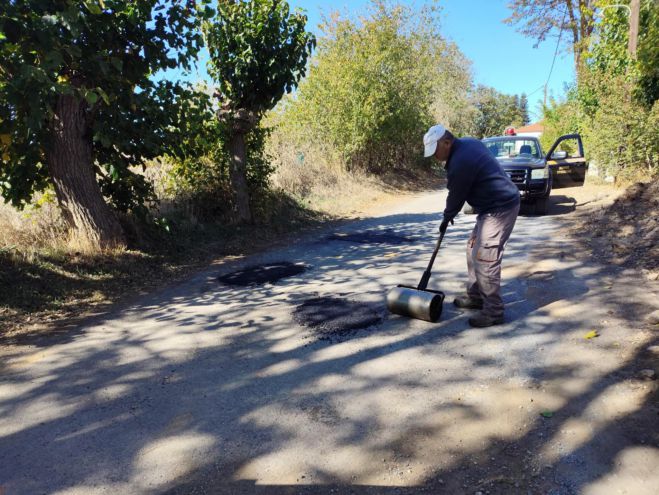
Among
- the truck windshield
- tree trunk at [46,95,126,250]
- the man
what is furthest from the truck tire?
tree trunk at [46,95,126,250]

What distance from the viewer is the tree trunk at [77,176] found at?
20.4ft

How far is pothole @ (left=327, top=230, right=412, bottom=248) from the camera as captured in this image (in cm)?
865

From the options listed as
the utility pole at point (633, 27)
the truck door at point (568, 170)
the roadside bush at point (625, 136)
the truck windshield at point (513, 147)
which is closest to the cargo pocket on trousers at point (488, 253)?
the truck door at point (568, 170)

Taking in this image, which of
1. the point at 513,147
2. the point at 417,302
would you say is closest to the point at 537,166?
the point at 513,147

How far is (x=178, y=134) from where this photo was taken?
23.5 ft

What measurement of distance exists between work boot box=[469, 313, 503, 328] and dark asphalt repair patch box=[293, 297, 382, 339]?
89 cm

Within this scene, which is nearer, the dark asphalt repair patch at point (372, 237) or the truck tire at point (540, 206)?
the dark asphalt repair patch at point (372, 237)

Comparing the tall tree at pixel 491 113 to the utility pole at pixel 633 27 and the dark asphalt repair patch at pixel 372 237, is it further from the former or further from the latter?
the dark asphalt repair patch at pixel 372 237

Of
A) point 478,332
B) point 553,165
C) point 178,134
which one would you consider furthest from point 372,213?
point 478,332

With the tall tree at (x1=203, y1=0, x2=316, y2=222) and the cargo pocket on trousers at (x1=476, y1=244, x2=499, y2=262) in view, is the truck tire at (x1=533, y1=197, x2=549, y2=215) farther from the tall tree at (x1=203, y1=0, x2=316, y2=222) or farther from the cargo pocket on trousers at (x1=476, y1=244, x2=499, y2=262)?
the cargo pocket on trousers at (x1=476, y1=244, x2=499, y2=262)

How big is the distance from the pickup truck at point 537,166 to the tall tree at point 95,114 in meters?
7.72

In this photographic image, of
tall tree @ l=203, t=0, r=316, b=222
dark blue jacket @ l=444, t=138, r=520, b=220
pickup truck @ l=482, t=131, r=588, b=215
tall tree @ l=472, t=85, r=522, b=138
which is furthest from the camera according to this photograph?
tall tree @ l=472, t=85, r=522, b=138

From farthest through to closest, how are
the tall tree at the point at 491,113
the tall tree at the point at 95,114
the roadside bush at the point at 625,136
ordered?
1. the tall tree at the point at 491,113
2. the roadside bush at the point at 625,136
3. the tall tree at the point at 95,114

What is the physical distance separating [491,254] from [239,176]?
6816 mm
